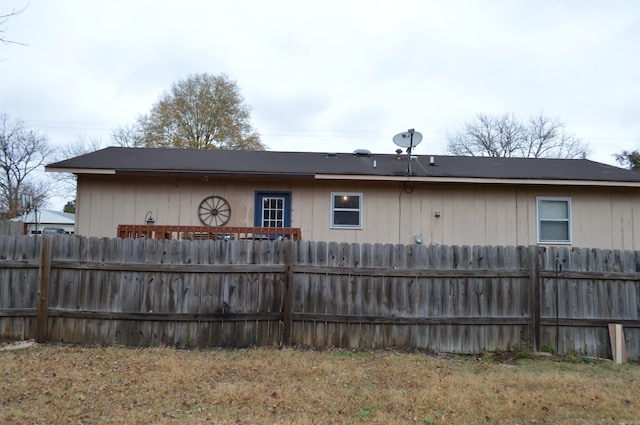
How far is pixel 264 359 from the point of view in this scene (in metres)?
5.05

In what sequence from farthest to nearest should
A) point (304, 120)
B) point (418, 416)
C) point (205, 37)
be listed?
point (304, 120) < point (205, 37) < point (418, 416)

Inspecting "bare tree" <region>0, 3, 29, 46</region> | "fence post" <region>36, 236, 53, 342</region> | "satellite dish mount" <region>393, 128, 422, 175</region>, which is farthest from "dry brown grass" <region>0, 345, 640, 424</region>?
"satellite dish mount" <region>393, 128, 422, 175</region>

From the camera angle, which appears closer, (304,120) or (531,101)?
(531,101)

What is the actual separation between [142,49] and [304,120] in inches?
853

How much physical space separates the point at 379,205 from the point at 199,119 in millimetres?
24412

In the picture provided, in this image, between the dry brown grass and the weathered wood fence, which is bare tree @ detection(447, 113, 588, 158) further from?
the dry brown grass

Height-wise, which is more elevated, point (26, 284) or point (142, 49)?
point (142, 49)

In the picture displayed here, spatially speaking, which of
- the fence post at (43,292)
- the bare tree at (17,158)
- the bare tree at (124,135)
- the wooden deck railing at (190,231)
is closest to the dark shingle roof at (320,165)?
the wooden deck railing at (190,231)

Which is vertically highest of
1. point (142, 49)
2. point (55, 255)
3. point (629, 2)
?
point (142, 49)

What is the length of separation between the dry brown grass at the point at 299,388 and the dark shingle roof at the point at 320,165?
5.24 meters

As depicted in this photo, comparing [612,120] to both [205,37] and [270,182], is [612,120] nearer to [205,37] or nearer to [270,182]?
[205,37]

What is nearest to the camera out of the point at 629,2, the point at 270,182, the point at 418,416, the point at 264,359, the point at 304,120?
the point at 418,416

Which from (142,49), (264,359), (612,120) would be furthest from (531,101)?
(264,359)

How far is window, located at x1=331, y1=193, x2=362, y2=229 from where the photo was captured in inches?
401
